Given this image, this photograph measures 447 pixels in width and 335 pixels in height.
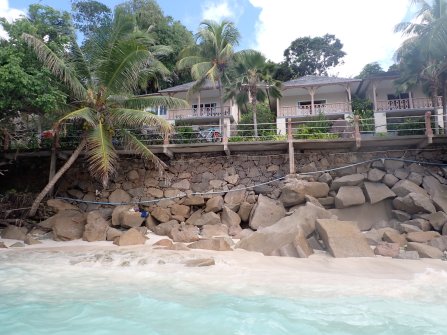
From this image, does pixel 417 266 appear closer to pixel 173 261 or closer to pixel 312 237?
pixel 312 237

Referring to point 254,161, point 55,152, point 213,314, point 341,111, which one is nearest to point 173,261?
point 213,314

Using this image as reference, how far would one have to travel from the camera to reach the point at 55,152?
14.7 m

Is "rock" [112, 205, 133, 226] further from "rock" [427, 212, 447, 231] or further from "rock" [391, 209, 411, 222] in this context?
"rock" [427, 212, 447, 231]

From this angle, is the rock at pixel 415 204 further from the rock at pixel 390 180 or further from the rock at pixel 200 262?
the rock at pixel 200 262

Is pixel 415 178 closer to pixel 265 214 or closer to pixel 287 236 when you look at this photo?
pixel 265 214

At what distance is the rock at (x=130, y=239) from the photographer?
11.1 metres

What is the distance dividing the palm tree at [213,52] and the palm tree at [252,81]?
0.88 meters

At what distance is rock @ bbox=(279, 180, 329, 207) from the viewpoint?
1268 cm

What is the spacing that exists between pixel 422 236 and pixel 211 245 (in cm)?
617

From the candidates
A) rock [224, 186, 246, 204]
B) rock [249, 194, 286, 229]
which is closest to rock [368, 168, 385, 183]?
rock [249, 194, 286, 229]

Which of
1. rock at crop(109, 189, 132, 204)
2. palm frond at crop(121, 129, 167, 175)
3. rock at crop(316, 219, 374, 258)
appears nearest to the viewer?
rock at crop(316, 219, 374, 258)

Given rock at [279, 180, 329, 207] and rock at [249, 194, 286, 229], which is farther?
rock at [279, 180, 329, 207]

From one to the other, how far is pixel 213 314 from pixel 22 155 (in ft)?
43.8

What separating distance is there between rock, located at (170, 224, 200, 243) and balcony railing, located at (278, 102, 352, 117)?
14.2 metres
